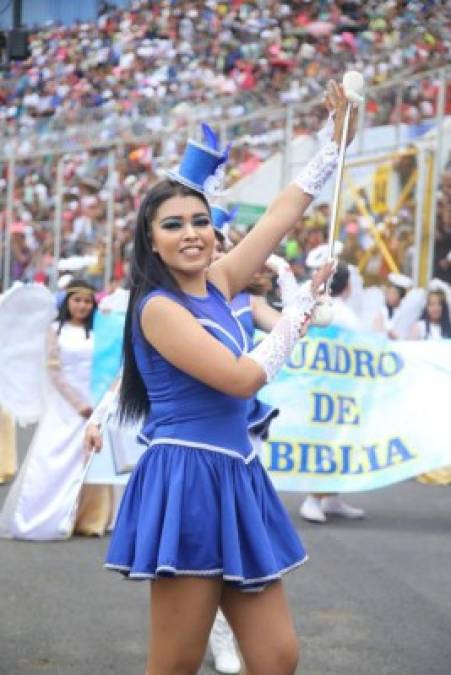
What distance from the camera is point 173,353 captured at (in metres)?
3.11

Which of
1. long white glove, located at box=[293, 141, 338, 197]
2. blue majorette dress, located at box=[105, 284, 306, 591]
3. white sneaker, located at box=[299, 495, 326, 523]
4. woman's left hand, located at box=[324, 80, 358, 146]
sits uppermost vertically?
woman's left hand, located at box=[324, 80, 358, 146]

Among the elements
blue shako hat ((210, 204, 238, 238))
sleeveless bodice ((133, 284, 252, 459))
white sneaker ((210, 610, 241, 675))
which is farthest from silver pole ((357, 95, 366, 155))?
sleeveless bodice ((133, 284, 252, 459))

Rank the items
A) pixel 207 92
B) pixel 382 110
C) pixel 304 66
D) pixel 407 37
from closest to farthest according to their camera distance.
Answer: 1. pixel 382 110
2. pixel 407 37
3. pixel 304 66
4. pixel 207 92

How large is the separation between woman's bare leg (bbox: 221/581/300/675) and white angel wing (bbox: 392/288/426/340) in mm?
9438

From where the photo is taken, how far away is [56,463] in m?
7.68

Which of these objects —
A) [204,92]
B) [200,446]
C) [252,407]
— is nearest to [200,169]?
[200,446]

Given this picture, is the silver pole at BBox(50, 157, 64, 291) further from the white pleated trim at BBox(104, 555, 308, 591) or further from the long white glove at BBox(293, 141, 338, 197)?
the white pleated trim at BBox(104, 555, 308, 591)

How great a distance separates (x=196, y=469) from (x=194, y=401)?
0.54 ft

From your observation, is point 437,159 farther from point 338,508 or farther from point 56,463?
point 56,463

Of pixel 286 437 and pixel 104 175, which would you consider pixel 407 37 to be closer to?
pixel 104 175

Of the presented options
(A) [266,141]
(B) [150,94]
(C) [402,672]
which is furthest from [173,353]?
(B) [150,94]

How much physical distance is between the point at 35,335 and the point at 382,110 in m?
7.10

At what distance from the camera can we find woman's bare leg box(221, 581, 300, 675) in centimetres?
309

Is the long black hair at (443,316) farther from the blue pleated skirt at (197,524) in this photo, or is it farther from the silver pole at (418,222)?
the blue pleated skirt at (197,524)
